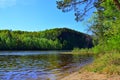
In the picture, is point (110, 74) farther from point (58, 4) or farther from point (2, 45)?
point (2, 45)

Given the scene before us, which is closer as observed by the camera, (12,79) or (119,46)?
(12,79)

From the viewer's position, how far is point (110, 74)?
837 inches

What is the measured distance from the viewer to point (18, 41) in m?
166

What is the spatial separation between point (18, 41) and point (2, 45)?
15.6 meters

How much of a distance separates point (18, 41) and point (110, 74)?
148 metres

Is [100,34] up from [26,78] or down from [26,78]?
up

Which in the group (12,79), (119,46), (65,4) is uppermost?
(65,4)

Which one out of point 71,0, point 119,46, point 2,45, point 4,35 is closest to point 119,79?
point 71,0

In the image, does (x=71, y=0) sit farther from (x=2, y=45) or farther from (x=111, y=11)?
(x=2, y=45)

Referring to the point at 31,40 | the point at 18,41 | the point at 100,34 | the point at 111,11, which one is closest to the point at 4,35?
the point at 18,41

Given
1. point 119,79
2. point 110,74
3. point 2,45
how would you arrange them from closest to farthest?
point 119,79 → point 110,74 → point 2,45

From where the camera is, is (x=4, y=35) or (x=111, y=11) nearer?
(x=111, y=11)

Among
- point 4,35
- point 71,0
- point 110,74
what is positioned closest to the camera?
point 110,74

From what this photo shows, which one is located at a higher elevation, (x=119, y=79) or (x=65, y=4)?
(x=65, y=4)
